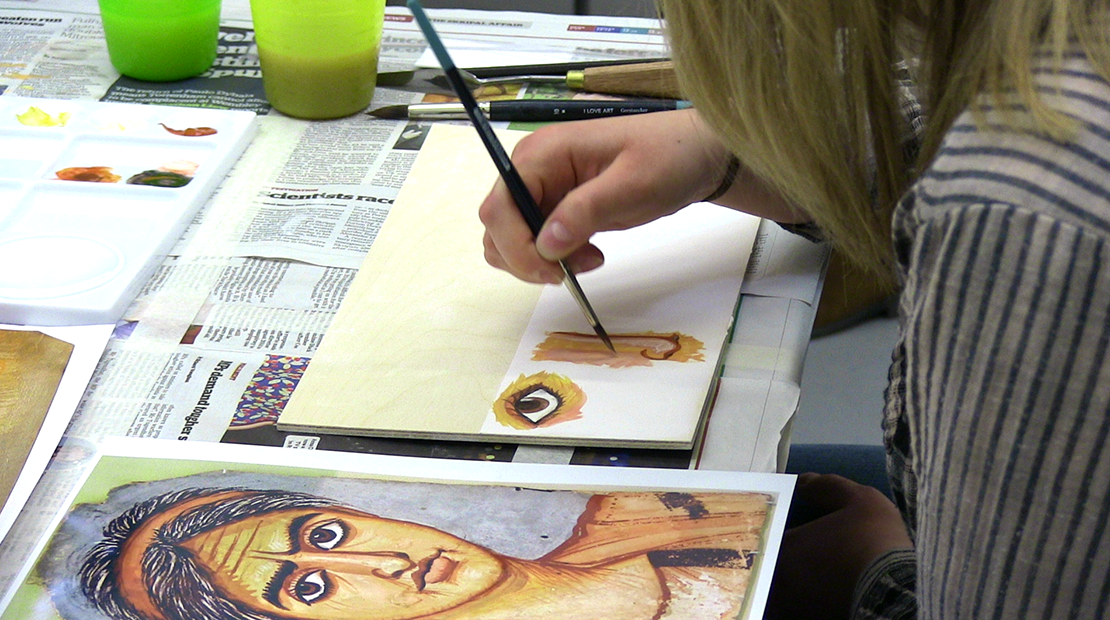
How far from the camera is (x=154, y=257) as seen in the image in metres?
0.78

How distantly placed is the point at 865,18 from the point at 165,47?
750 millimetres

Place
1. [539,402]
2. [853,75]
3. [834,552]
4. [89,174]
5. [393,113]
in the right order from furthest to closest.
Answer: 1. [393,113]
2. [89,174]
3. [834,552]
4. [539,402]
5. [853,75]

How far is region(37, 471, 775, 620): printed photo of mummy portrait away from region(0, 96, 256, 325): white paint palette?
0.68 ft

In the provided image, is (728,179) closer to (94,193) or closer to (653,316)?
(653,316)

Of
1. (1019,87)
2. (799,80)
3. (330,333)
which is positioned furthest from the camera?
(330,333)

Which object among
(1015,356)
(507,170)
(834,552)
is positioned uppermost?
(1015,356)

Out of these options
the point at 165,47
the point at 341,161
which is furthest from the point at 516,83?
the point at 165,47

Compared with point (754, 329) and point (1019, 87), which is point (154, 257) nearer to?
point (754, 329)

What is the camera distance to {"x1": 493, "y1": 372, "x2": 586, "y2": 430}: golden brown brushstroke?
0.64 meters

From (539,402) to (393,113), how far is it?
0.42 meters

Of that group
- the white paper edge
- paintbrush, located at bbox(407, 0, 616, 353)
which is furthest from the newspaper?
paintbrush, located at bbox(407, 0, 616, 353)

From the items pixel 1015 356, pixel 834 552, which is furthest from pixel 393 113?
pixel 1015 356

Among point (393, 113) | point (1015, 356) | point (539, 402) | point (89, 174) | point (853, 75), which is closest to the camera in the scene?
point (1015, 356)

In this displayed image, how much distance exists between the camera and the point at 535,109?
951mm
